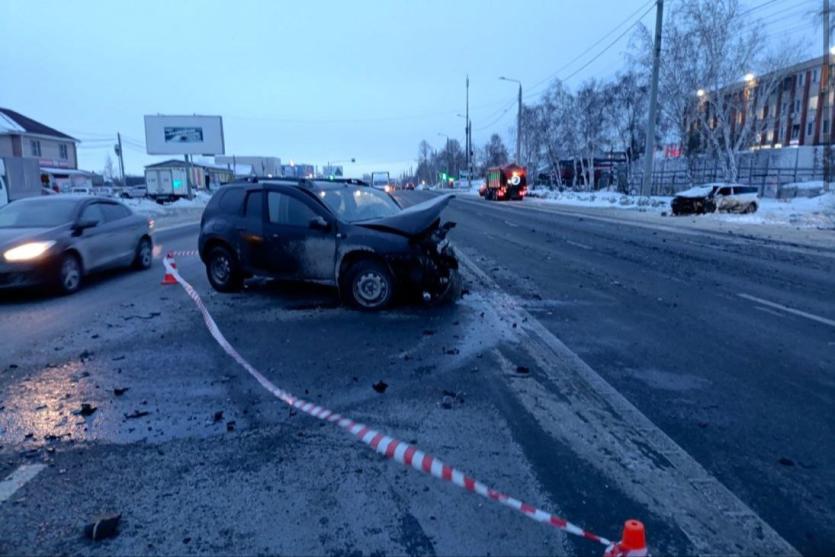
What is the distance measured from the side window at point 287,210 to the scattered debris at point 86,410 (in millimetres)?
4115

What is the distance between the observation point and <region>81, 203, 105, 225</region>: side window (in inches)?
391

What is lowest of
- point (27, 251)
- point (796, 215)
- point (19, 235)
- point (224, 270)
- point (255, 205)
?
point (796, 215)

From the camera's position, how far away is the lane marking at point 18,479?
10.9 ft

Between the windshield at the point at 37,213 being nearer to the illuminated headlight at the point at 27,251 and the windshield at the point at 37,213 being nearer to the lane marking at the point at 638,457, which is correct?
the illuminated headlight at the point at 27,251

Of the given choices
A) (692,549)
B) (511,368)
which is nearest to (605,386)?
(511,368)

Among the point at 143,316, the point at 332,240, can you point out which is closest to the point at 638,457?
the point at 332,240

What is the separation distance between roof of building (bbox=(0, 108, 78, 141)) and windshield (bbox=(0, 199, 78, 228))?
51865 mm

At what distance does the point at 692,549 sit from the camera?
2750 millimetres

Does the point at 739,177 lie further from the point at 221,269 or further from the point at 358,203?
the point at 221,269

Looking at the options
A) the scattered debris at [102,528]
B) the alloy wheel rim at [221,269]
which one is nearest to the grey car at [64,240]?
the alloy wheel rim at [221,269]

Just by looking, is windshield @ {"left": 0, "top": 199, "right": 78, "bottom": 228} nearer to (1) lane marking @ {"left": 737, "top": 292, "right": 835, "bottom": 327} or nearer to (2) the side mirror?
(2) the side mirror

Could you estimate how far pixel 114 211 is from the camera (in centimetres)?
1100

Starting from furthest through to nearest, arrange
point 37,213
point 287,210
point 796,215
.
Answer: point 796,215, point 37,213, point 287,210

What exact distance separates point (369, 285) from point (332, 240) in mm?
838
